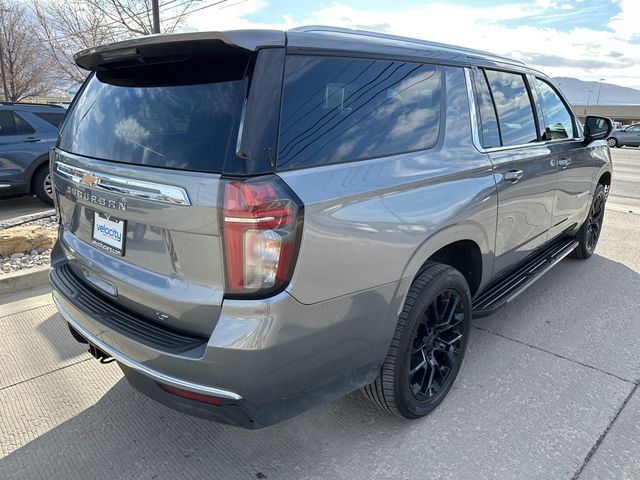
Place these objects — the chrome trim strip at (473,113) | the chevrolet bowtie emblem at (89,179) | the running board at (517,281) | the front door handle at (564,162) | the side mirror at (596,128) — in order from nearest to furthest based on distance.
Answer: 1. the chevrolet bowtie emblem at (89,179)
2. the chrome trim strip at (473,113)
3. the running board at (517,281)
4. the front door handle at (564,162)
5. the side mirror at (596,128)

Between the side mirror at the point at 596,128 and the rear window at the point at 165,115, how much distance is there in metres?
3.79

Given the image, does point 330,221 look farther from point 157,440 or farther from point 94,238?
point 157,440

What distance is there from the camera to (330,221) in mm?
1830

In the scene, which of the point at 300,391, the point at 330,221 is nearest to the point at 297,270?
the point at 330,221

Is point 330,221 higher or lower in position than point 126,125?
lower

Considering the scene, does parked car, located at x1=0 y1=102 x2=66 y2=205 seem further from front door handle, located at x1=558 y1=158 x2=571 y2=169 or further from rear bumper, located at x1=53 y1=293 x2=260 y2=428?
front door handle, located at x1=558 y1=158 x2=571 y2=169

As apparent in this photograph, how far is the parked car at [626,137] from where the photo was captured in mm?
28062

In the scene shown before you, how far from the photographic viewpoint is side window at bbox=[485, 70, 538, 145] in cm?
308

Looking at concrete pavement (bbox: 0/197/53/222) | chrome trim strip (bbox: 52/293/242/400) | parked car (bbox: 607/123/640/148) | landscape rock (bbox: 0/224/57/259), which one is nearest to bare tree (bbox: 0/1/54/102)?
concrete pavement (bbox: 0/197/53/222)

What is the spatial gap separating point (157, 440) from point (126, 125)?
1583 mm

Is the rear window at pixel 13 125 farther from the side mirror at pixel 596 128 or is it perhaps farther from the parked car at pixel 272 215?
the side mirror at pixel 596 128

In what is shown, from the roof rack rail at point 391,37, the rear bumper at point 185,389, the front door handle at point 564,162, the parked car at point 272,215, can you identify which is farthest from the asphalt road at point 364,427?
the roof rack rail at point 391,37

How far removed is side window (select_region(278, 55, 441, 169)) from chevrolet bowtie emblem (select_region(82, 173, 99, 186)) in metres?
0.92

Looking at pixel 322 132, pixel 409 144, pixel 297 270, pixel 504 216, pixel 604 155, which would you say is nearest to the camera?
pixel 297 270
